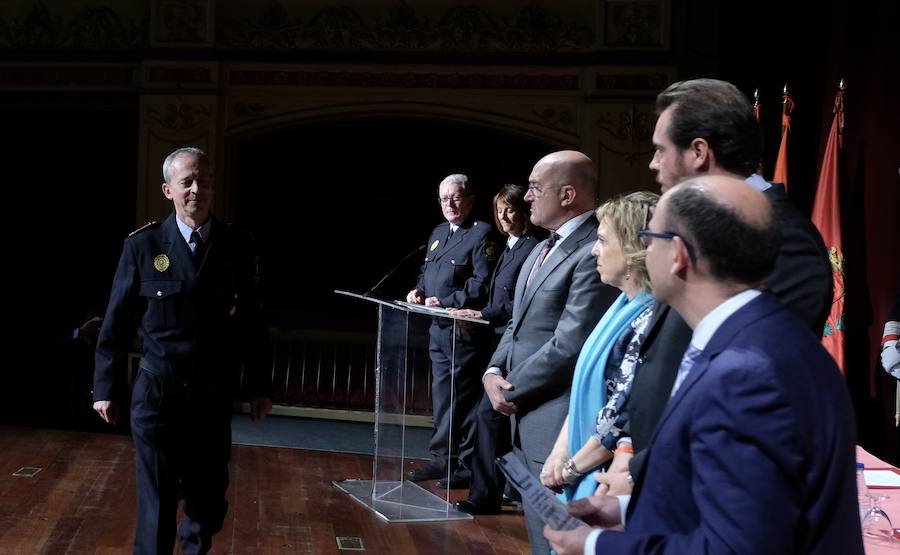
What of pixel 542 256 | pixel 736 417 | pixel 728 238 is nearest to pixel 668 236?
pixel 728 238

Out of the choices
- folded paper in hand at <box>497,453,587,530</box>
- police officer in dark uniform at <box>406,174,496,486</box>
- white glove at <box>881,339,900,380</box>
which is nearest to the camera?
folded paper in hand at <box>497,453,587,530</box>

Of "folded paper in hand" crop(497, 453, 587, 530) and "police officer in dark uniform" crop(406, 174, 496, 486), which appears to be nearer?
"folded paper in hand" crop(497, 453, 587, 530)

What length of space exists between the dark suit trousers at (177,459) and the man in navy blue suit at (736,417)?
1808mm

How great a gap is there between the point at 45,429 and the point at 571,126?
4.10 m

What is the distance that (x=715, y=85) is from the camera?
1.68m

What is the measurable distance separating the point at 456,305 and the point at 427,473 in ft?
2.68

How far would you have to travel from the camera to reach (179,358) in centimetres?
276

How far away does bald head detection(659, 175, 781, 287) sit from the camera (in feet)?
3.70

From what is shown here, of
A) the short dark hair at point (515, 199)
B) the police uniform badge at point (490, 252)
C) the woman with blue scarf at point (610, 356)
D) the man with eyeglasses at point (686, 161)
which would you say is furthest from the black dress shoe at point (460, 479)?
the man with eyeglasses at point (686, 161)

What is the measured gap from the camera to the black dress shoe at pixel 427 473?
4.50 m

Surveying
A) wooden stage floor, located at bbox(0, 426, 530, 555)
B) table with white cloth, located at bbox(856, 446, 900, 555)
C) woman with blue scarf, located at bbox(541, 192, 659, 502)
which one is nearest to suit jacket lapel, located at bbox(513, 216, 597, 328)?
woman with blue scarf, located at bbox(541, 192, 659, 502)

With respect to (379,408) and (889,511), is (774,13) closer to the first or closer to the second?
(379,408)

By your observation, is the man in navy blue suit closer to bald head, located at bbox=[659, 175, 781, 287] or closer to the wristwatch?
bald head, located at bbox=[659, 175, 781, 287]

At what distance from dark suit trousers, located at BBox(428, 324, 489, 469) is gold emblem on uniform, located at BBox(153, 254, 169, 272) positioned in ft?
5.82
